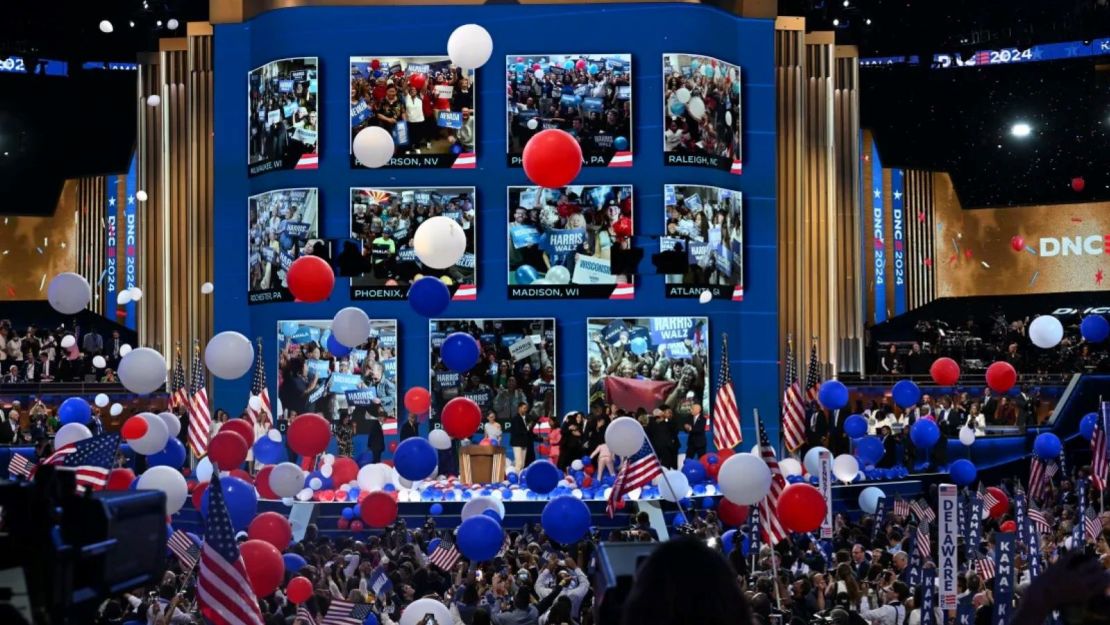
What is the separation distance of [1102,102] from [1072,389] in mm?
8631

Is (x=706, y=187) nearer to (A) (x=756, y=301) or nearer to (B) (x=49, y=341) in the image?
(A) (x=756, y=301)

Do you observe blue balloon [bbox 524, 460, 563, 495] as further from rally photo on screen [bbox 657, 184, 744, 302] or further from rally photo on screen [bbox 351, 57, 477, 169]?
rally photo on screen [bbox 351, 57, 477, 169]

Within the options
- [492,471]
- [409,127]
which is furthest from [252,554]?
[409,127]

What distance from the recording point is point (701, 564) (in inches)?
103

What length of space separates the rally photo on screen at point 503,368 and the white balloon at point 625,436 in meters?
8.43

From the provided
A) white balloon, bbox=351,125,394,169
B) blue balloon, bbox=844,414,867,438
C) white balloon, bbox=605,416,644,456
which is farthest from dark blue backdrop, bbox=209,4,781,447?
white balloon, bbox=605,416,644,456

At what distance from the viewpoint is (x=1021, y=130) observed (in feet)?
102

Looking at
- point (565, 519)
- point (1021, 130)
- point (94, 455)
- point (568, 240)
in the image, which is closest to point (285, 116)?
point (568, 240)

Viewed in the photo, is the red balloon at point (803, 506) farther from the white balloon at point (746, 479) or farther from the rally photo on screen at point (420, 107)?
the rally photo on screen at point (420, 107)

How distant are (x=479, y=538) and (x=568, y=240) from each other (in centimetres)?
1145

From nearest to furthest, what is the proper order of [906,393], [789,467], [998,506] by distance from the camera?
1. [998,506]
2. [789,467]
3. [906,393]

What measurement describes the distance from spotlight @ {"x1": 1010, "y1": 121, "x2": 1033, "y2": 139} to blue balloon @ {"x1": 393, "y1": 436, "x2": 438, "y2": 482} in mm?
19972

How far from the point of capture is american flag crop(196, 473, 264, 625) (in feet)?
23.6

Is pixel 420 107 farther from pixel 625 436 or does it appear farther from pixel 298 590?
pixel 298 590
